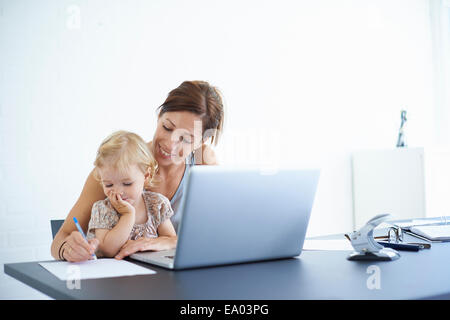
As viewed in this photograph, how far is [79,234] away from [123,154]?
0.40m

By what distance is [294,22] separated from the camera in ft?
13.1

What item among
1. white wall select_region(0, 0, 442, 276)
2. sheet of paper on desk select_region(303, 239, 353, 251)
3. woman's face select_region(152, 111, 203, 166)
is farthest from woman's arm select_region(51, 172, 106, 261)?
white wall select_region(0, 0, 442, 276)

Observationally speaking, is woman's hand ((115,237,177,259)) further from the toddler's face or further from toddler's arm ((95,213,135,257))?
the toddler's face

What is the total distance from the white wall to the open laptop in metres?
1.82

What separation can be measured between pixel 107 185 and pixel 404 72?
3567 mm

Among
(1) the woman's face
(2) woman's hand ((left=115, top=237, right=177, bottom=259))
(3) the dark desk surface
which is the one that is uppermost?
(1) the woman's face

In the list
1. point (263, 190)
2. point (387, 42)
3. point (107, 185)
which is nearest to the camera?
point (263, 190)

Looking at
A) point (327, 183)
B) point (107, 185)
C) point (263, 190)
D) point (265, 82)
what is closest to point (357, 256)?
point (263, 190)

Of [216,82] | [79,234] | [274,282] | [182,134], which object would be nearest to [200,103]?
[182,134]

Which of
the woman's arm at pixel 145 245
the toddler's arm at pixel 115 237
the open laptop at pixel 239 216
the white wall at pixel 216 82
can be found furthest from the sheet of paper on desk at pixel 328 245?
the white wall at pixel 216 82

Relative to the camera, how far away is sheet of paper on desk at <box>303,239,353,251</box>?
1445 millimetres

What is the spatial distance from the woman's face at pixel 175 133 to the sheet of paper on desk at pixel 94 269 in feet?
2.53

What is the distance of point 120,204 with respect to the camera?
1540 mm

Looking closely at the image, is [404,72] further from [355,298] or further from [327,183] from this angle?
[355,298]
